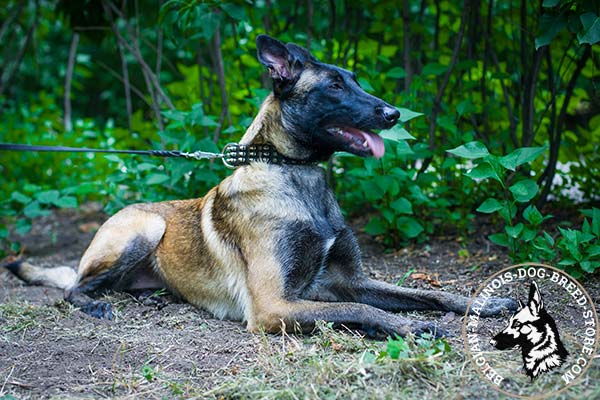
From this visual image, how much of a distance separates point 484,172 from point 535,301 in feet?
2.45

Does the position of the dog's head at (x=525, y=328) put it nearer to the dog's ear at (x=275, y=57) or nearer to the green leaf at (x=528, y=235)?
the green leaf at (x=528, y=235)

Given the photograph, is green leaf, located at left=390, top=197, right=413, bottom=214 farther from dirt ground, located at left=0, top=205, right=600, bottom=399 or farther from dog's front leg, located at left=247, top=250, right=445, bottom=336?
dog's front leg, located at left=247, top=250, right=445, bottom=336

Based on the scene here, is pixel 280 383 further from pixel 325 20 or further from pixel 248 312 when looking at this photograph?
pixel 325 20

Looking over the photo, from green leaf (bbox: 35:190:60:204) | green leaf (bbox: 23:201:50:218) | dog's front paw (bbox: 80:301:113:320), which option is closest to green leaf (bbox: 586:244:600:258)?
dog's front paw (bbox: 80:301:113:320)

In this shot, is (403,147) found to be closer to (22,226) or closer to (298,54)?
(298,54)

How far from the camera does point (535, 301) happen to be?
3309 millimetres

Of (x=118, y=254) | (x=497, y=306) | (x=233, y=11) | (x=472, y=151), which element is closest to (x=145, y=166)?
(x=118, y=254)

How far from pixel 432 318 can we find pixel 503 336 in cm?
56

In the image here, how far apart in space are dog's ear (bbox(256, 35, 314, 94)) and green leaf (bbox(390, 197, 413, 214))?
1422 millimetres

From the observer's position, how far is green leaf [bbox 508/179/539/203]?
11.9 feet

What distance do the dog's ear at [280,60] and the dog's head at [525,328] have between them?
5.71 feet

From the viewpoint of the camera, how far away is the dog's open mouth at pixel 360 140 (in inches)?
139

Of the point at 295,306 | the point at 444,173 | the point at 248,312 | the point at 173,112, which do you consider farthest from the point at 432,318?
the point at 173,112

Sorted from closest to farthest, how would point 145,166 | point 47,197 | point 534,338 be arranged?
point 534,338, point 145,166, point 47,197
